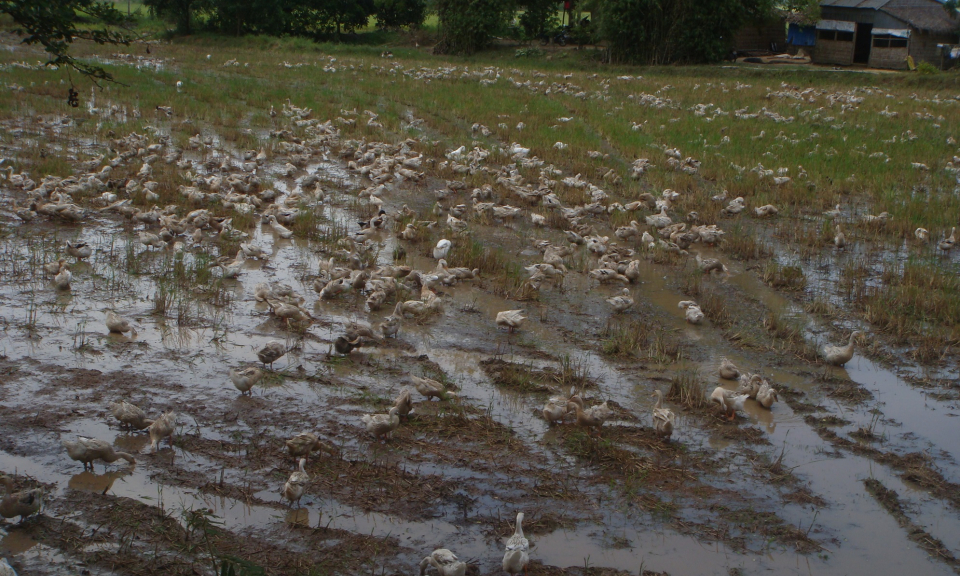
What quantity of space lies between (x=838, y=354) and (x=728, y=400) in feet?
5.32

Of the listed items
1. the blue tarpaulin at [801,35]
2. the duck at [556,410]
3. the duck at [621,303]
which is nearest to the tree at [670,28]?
the blue tarpaulin at [801,35]

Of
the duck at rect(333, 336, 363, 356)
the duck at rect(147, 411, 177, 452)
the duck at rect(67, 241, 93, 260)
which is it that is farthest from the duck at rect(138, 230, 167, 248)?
the duck at rect(147, 411, 177, 452)

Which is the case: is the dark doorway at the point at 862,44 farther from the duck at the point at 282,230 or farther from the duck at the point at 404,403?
the duck at the point at 404,403

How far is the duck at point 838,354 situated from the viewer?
7418 mm

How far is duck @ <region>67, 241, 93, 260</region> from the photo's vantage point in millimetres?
9461

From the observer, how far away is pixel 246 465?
5.35 m

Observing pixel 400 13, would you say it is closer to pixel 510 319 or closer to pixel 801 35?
pixel 801 35

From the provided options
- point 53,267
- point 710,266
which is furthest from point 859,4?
point 53,267

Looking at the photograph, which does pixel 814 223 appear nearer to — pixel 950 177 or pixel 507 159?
pixel 950 177

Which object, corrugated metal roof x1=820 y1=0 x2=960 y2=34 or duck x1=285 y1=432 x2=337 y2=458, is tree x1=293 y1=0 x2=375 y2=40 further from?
duck x1=285 y1=432 x2=337 y2=458

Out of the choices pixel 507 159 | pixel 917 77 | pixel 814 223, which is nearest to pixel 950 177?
pixel 814 223

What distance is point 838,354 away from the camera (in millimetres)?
7441

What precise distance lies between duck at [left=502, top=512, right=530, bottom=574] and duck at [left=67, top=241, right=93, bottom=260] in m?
7.18

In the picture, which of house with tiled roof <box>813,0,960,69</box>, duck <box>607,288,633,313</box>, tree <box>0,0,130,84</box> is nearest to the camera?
tree <box>0,0,130,84</box>
